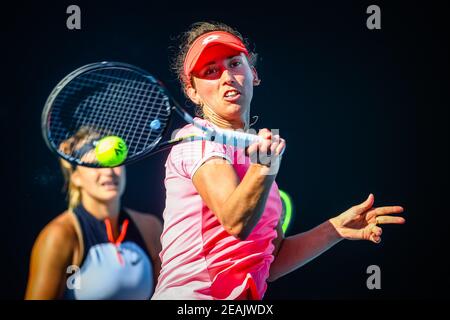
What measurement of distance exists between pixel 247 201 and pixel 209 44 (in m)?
0.48

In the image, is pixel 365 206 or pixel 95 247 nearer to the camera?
pixel 365 206

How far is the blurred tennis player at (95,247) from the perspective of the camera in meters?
2.34

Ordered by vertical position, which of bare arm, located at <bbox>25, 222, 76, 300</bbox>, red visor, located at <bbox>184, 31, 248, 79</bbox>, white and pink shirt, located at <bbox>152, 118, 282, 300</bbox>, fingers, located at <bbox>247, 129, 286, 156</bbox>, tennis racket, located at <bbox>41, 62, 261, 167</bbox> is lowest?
bare arm, located at <bbox>25, 222, 76, 300</bbox>

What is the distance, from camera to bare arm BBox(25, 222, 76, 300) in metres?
2.32

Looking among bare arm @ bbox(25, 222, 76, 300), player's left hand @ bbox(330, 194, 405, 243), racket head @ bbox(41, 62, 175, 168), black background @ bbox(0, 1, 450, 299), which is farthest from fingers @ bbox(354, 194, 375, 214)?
bare arm @ bbox(25, 222, 76, 300)

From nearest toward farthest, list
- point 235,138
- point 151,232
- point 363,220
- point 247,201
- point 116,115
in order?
point 247,201 < point 235,138 < point 363,220 < point 116,115 < point 151,232

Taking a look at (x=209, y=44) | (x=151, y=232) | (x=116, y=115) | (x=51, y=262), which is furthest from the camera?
(x=151, y=232)

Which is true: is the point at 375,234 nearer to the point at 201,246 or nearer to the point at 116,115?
the point at 201,246

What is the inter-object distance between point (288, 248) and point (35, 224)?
1059 mm

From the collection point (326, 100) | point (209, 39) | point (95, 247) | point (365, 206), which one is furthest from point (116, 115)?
point (326, 100)

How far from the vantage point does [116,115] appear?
1.94 metres

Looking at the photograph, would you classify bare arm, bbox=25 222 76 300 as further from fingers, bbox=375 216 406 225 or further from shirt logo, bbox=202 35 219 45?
fingers, bbox=375 216 406 225

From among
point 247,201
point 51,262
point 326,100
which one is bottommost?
point 51,262

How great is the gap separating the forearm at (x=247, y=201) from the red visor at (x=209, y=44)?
0.40 meters
